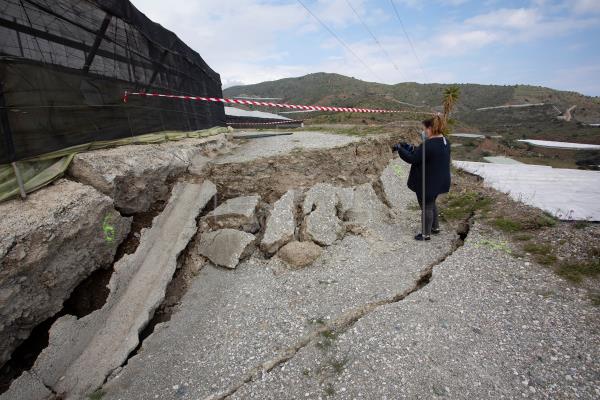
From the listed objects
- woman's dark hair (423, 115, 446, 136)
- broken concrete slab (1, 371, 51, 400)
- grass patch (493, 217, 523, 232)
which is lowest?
broken concrete slab (1, 371, 51, 400)

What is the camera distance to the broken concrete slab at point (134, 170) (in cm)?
442

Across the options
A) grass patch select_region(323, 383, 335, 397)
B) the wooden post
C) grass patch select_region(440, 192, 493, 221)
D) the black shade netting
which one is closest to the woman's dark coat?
grass patch select_region(440, 192, 493, 221)

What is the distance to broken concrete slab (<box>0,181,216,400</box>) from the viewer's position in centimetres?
345

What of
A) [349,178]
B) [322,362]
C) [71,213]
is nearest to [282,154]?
[349,178]

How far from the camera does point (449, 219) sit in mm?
6156

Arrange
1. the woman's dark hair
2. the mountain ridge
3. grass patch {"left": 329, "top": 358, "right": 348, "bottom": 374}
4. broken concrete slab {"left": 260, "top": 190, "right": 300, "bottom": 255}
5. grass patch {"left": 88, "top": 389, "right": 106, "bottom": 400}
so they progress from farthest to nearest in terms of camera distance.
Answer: the mountain ridge, broken concrete slab {"left": 260, "top": 190, "right": 300, "bottom": 255}, the woman's dark hair, grass patch {"left": 88, "top": 389, "right": 106, "bottom": 400}, grass patch {"left": 329, "top": 358, "right": 348, "bottom": 374}

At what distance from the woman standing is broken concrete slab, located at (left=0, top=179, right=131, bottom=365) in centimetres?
461

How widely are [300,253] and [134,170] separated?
2936 millimetres

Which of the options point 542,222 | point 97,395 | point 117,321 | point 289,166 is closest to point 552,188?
point 542,222

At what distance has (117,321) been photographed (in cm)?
396

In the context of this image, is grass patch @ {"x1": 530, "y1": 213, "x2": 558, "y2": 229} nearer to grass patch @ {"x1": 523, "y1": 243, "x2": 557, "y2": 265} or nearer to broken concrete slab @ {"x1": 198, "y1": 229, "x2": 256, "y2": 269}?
grass patch @ {"x1": 523, "y1": 243, "x2": 557, "y2": 265}

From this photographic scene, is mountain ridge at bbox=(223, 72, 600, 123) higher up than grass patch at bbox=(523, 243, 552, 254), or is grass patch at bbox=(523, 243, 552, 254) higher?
mountain ridge at bbox=(223, 72, 600, 123)

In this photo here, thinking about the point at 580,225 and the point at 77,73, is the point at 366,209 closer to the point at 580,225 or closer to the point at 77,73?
the point at 580,225

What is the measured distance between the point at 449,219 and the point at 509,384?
12.6ft
